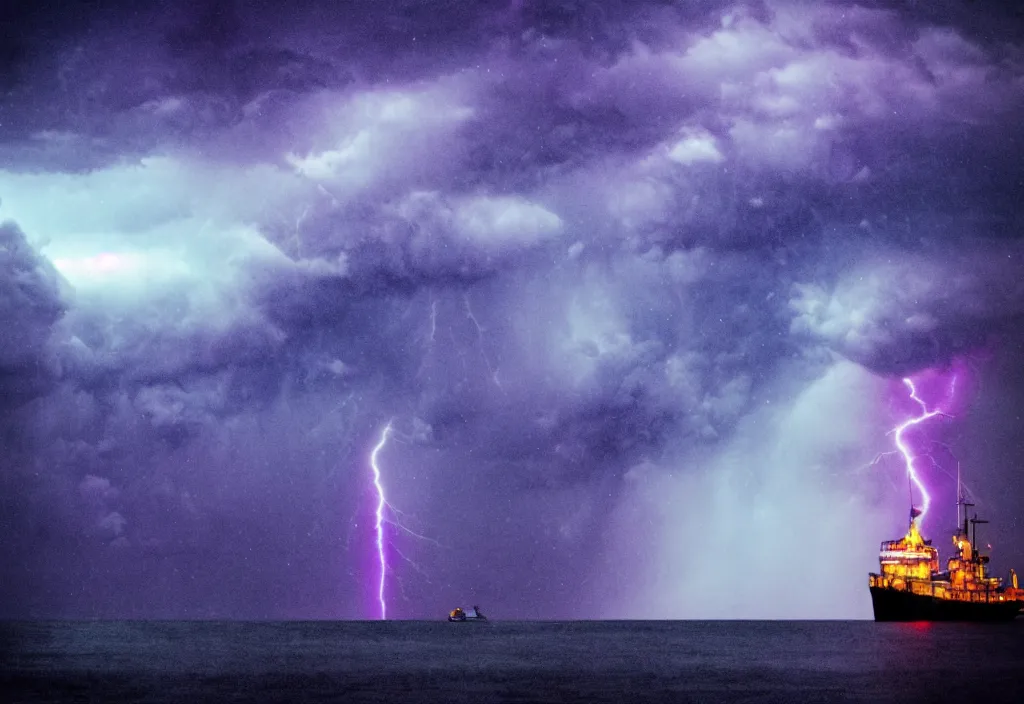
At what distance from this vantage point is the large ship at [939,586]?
16475 cm

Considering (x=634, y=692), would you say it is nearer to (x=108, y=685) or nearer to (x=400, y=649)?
(x=108, y=685)

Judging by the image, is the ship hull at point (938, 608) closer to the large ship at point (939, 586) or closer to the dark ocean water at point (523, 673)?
the large ship at point (939, 586)

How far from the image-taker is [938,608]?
165 metres

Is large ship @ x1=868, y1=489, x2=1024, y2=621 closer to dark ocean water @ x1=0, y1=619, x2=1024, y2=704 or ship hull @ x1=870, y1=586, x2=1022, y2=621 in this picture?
ship hull @ x1=870, y1=586, x2=1022, y2=621

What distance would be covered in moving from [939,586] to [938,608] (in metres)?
2.92

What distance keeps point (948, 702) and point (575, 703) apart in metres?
17.9

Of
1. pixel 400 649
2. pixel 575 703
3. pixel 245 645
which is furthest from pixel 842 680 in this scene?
pixel 245 645

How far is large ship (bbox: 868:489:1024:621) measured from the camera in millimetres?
164750

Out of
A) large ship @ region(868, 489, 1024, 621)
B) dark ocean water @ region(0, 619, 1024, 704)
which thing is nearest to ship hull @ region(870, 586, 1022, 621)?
large ship @ region(868, 489, 1024, 621)

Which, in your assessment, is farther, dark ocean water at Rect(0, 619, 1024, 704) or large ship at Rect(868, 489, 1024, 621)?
large ship at Rect(868, 489, 1024, 621)

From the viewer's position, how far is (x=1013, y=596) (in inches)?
6457

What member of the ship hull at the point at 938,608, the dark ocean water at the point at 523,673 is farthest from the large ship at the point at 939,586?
the dark ocean water at the point at 523,673

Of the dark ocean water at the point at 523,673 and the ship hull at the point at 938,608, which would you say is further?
the ship hull at the point at 938,608

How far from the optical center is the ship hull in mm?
164750
